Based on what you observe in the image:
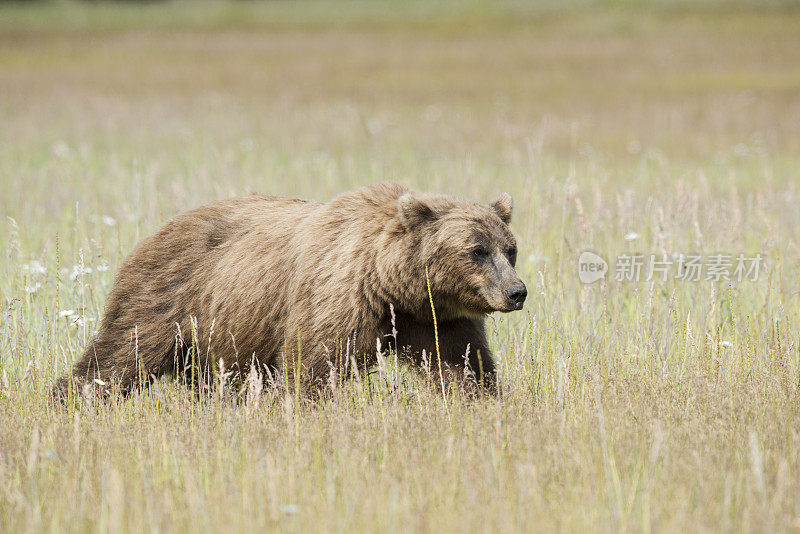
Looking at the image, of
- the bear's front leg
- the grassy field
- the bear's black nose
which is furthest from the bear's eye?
the grassy field

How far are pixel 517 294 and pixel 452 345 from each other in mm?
559

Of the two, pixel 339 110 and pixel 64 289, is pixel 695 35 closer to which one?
pixel 339 110

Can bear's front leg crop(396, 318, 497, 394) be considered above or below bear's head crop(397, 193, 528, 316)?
below

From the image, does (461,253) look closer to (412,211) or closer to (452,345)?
(412,211)

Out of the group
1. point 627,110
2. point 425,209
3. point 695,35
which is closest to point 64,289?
point 425,209

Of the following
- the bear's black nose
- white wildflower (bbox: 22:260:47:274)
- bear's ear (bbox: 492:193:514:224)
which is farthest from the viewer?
white wildflower (bbox: 22:260:47:274)

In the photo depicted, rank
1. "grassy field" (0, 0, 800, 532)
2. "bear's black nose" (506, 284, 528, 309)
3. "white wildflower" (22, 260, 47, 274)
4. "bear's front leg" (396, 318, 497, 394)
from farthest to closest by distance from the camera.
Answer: "white wildflower" (22, 260, 47, 274) < "bear's front leg" (396, 318, 497, 394) < "bear's black nose" (506, 284, 528, 309) < "grassy field" (0, 0, 800, 532)

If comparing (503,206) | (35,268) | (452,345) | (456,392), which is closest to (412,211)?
(503,206)

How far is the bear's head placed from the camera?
4750 mm

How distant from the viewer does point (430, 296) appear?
4.61 m

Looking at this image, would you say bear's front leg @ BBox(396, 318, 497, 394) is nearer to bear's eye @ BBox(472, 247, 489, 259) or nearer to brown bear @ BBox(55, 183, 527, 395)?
brown bear @ BBox(55, 183, 527, 395)

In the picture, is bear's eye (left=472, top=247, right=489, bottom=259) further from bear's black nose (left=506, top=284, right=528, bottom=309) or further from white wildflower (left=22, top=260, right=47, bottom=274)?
white wildflower (left=22, top=260, right=47, bottom=274)

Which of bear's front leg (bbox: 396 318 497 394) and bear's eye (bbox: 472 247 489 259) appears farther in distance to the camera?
bear's front leg (bbox: 396 318 497 394)

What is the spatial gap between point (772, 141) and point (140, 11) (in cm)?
4097
